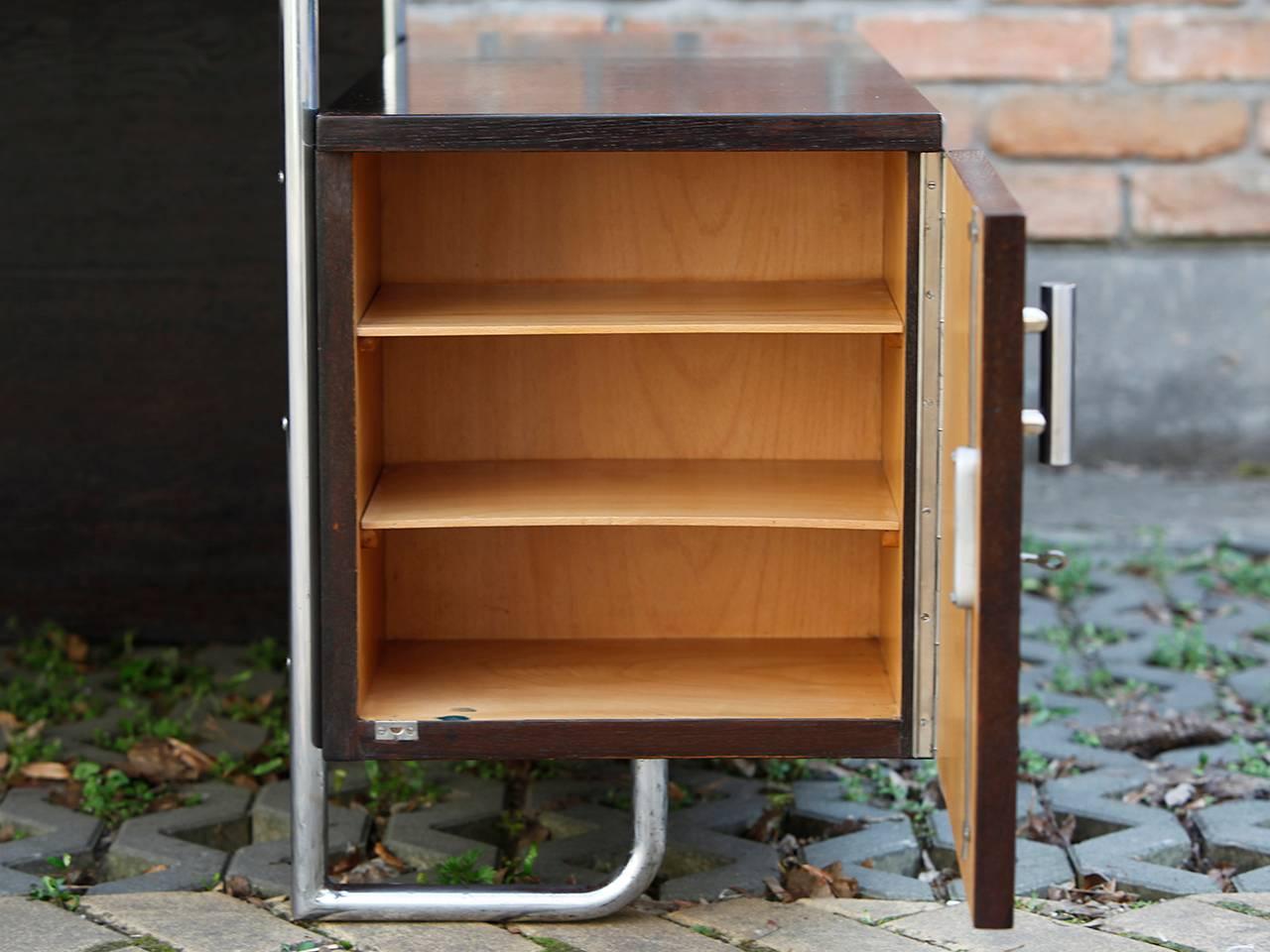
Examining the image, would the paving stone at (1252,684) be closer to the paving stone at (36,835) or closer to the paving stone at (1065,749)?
the paving stone at (1065,749)

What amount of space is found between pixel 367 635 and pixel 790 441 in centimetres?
65

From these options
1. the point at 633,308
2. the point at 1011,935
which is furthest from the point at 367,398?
the point at 1011,935

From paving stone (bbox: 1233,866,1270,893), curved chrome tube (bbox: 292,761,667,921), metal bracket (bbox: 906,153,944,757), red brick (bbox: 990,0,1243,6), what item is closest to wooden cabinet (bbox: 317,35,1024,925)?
metal bracket (bbox: 906,153,944,757)

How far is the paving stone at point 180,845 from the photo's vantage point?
7.89ft

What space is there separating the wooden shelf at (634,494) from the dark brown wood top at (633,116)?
1.46 feet

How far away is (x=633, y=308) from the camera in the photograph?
7.34 feet

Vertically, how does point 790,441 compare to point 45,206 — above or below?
below

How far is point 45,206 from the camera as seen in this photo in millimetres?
3299

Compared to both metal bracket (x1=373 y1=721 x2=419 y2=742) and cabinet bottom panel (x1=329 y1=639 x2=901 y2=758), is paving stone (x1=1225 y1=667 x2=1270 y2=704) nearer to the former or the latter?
cabinet bottom panel (x1=329 y1=639 x2=901 y2=758)

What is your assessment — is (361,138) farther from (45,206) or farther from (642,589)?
(45,206)

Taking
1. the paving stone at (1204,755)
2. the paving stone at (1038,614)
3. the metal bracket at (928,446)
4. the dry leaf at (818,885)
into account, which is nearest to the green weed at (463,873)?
the dry leaf at (818,885)

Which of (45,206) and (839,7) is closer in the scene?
(45,206)

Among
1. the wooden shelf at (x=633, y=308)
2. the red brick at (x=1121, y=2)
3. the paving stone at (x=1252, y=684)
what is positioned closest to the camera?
the wooden shelf at (x=633, y=308)

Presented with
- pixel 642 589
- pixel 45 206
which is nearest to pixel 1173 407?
pixel 642 589
